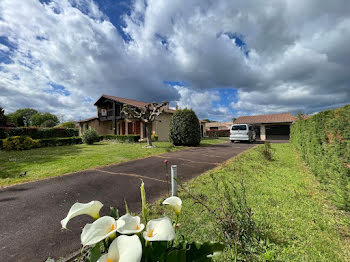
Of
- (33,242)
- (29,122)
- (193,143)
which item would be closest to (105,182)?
(33,242)

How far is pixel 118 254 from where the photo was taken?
616 mm

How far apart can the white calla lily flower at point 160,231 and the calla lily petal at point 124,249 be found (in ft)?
0.16

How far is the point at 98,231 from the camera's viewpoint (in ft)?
2.15

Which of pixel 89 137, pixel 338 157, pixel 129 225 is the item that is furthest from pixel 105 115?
pixel 129 225

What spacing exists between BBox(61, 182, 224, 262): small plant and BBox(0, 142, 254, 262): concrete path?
2.08 metres

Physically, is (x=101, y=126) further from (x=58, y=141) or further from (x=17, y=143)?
(x=17, y=143)

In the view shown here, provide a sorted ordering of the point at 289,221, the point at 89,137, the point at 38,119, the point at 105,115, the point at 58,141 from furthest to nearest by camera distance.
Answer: the point at 38,119 → the point at 105,115 → the point at 89,137 → the point at 58,141 → the point at 289,221

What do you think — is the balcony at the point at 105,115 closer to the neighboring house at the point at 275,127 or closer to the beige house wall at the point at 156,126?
the beige house wall at the point at 156,126

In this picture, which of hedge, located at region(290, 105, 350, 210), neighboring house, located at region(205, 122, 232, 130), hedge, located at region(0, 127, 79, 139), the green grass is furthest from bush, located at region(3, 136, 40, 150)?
neighboring house, located at region(205, 122, 232, 130)

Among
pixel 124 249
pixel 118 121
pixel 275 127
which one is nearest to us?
pixel 124 249

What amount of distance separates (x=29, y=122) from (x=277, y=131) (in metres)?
79.4

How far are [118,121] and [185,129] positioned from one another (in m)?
12.7

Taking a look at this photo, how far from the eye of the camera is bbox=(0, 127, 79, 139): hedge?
14273 mm

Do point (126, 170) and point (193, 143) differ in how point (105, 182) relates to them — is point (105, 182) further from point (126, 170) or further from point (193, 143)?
point (193, 143)
